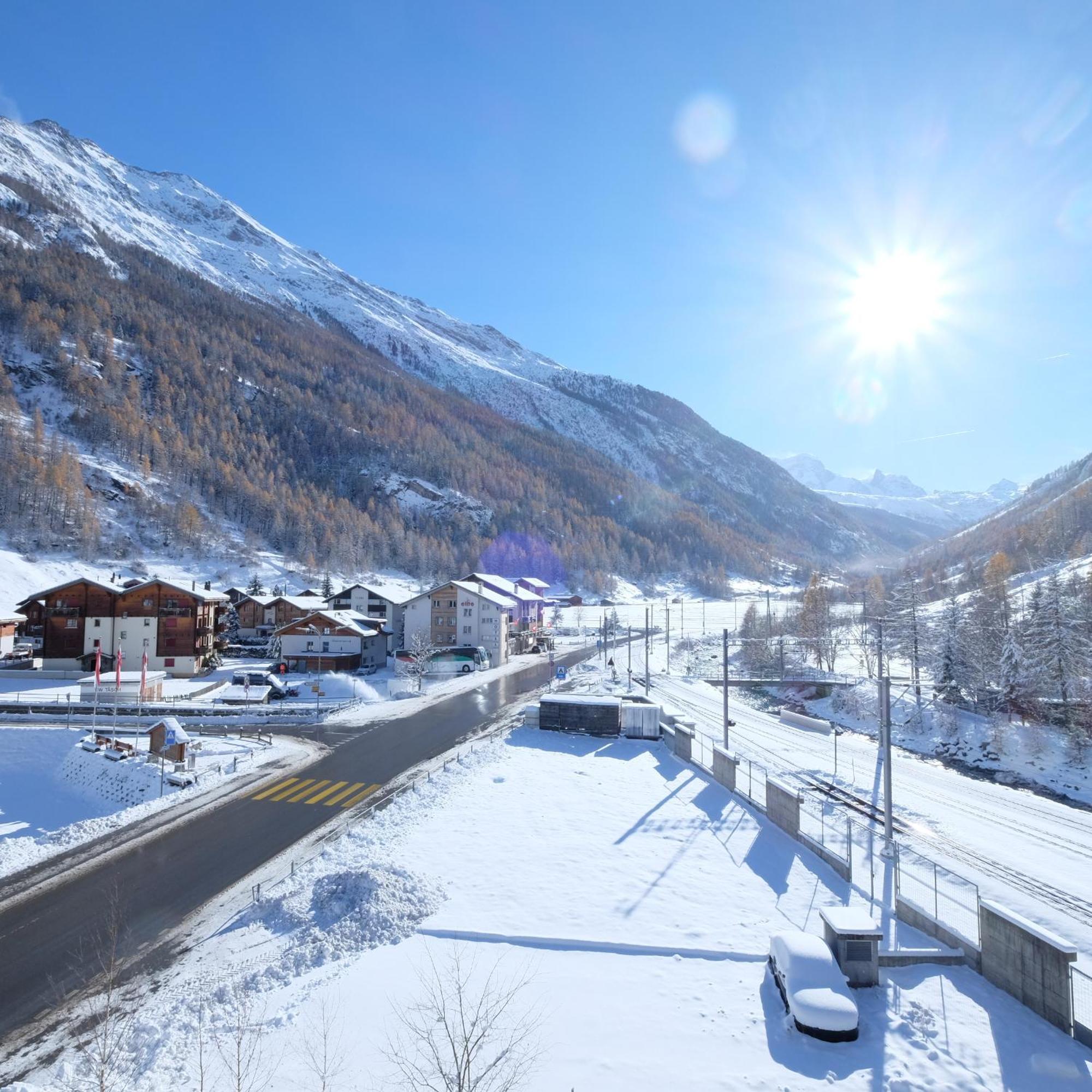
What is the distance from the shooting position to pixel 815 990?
11281 millimetres

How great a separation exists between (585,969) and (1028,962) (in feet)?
29.5

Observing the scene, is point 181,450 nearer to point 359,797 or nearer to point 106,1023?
point 359,797

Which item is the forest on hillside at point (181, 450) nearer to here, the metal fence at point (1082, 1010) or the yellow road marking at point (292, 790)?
the yellow road marking at point (292, 790)

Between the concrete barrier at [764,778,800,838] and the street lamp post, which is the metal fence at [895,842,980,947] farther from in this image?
the street lamp post

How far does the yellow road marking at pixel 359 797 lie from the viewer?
24.8m

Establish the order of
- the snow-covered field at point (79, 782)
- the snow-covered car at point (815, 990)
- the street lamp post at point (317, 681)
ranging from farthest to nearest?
the street lamp post at point (317, 681) → the snow-covered field at point (79, 782) → the snow-covered car at point (815, 990)

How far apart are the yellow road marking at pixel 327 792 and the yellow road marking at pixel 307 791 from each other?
0.39 meters

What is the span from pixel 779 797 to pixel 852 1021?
12.2 metres

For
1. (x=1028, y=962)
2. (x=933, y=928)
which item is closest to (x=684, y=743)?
(x=933, y=928)

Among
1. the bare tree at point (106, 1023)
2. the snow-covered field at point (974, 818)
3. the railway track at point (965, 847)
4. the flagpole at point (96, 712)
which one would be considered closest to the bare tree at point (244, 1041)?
the bare tree at point (106, 1023)

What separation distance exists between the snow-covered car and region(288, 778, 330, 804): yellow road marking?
2006cm

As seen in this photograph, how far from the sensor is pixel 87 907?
56.1 feet

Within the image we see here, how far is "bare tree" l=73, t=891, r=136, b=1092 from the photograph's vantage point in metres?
10.2

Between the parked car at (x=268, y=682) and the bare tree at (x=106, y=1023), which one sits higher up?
the parked car at (x=268, y=682)
